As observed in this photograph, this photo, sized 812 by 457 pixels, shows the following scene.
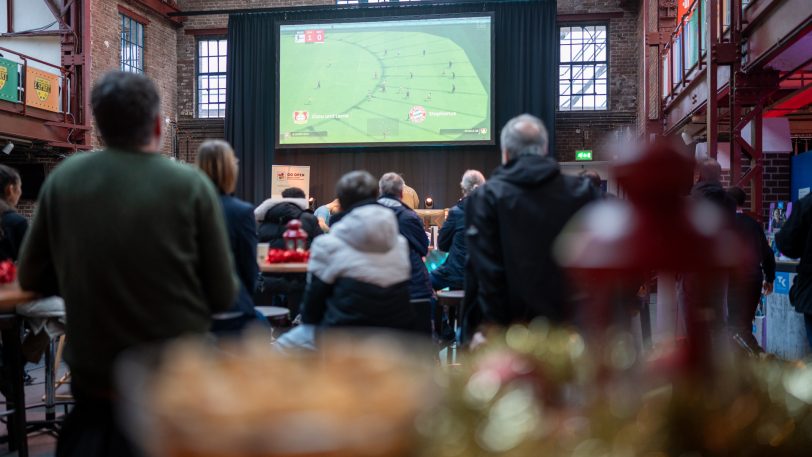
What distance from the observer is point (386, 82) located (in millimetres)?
12891

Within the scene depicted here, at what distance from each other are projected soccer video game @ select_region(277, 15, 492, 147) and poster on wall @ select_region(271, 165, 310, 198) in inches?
30.3

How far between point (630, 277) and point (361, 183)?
3186 mm

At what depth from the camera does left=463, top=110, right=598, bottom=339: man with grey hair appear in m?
2.55

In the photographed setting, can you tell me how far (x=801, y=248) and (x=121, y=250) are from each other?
141 inches

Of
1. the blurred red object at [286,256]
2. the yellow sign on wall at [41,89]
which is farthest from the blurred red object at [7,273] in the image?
the yellow sign on wall at [41,89]

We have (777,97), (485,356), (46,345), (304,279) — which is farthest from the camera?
(777,97)

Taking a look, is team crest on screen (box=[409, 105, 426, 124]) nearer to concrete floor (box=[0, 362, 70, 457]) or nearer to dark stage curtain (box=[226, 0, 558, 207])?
dark stage curtain (box=[226, 0, 558, 207])

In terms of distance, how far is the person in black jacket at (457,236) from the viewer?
16.3ft

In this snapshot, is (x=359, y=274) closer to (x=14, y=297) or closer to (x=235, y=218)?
(x=235, y=218)

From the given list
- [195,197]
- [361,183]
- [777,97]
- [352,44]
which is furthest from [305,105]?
[195,197]

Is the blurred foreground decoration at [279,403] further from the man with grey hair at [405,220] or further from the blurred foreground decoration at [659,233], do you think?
the man with grey hair at [405,220]

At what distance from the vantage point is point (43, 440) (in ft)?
12.9

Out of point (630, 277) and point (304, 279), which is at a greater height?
point (630, 277)

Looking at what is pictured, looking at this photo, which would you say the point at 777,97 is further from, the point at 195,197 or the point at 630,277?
the point at 630,277
